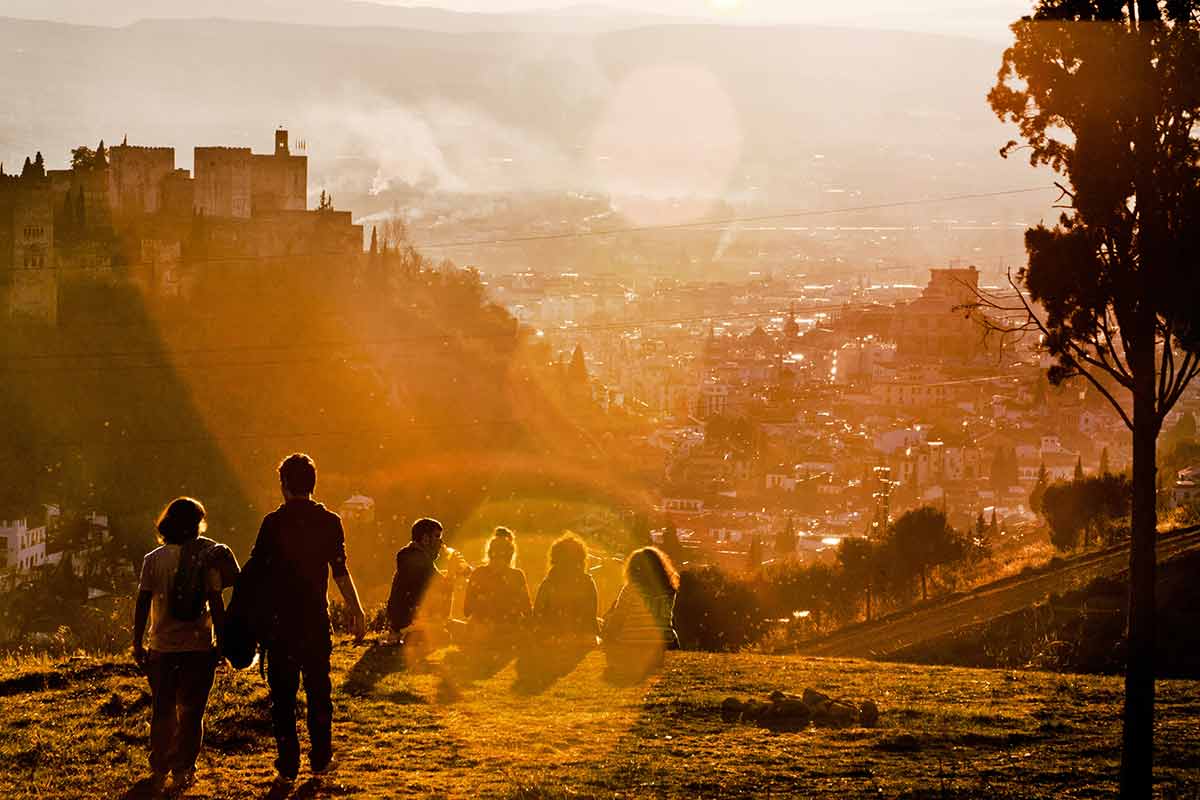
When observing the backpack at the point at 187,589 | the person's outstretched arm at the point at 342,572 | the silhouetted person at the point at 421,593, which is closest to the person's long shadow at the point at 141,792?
the backpack at the point at 187,589

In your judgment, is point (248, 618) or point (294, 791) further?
point (248, 618)

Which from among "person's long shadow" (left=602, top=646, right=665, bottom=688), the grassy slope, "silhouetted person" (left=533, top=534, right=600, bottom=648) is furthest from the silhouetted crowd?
"silhouetted person" (left=533, top=534, right=600, bottom=648)

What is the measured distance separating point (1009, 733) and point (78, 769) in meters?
5.27

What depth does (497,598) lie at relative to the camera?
13180 mm

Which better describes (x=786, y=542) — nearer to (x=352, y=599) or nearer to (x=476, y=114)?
(x=352, y=599)

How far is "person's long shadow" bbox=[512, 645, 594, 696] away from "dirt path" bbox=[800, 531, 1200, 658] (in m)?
4.38

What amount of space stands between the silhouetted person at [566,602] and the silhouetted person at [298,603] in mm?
4573

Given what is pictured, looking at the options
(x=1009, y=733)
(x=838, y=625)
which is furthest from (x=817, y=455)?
(x=1009, y=733)

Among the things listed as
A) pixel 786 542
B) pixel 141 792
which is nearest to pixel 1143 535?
pixel 141 792

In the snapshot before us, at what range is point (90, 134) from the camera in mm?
104000

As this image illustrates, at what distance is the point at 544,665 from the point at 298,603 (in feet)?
12.8

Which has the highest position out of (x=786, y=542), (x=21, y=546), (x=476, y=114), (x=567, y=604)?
(x=476, y=114)

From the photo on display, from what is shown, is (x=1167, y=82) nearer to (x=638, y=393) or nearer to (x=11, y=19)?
(x=638, y=393)

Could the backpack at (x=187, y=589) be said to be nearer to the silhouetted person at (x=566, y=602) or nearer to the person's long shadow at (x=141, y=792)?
the person's long shadow at (x=141, y=792)
